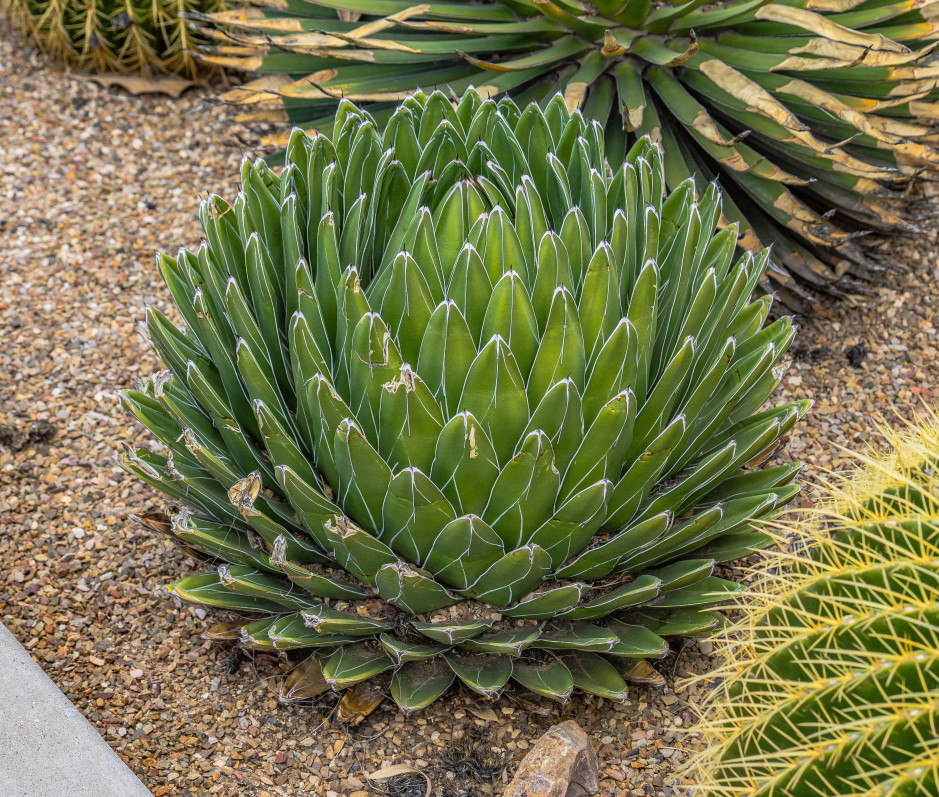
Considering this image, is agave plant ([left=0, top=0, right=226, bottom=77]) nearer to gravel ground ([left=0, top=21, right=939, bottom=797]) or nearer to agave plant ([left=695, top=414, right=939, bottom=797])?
gravel ground ([left=0, top=21, right=939, bottom=797])

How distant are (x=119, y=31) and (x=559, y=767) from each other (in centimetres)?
420

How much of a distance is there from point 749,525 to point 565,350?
73cm

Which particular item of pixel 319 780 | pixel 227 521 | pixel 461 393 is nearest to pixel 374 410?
pixel 461 393

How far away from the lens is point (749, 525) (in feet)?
7.59

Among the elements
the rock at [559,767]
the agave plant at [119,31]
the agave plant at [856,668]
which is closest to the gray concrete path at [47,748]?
the rock at [559,767]

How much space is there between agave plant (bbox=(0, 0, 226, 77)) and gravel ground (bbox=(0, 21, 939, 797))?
0.17m

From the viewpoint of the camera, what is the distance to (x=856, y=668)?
149 cm

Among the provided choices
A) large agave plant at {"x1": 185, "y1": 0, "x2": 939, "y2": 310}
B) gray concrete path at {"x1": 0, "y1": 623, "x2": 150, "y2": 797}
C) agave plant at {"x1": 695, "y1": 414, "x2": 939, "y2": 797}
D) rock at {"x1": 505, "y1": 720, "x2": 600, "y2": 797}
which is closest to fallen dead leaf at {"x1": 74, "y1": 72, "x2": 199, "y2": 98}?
large agave plant at {"x1": 185, "y1": 0, "x2": 939, "y2": 310}

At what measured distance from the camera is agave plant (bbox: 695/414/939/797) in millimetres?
1382

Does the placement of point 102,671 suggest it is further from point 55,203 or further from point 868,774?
point 55,203

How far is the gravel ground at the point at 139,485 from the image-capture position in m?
2.24

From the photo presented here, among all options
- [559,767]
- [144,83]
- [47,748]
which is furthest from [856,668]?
[144,83]

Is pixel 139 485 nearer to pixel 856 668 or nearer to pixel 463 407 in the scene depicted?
pixel 463 407

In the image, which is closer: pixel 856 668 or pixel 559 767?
pixel 856 668
